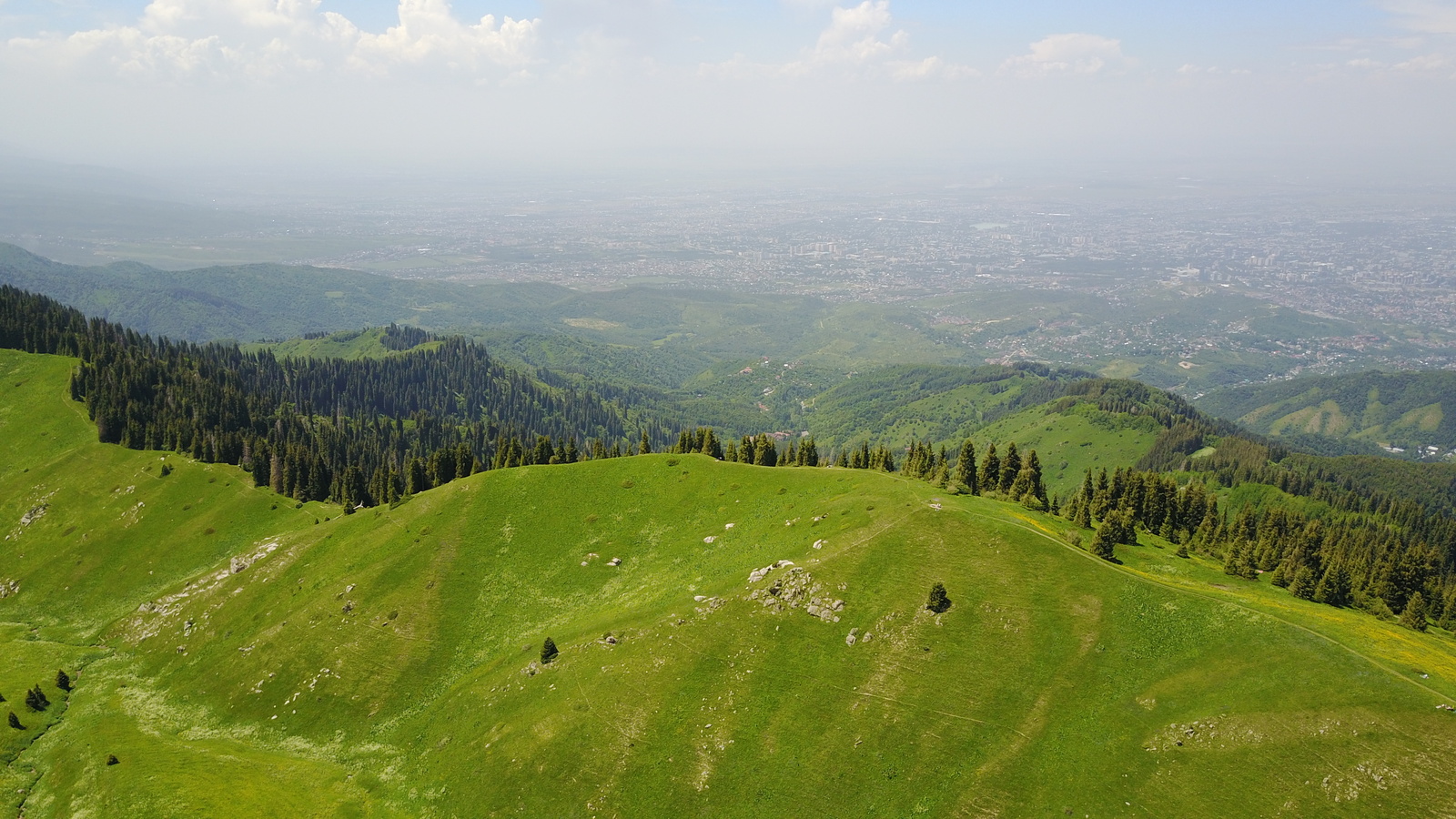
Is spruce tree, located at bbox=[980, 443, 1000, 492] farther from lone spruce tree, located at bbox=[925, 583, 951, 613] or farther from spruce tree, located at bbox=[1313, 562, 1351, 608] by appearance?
lone spruce tree, located at bbox=[925, 583, 951, 613]

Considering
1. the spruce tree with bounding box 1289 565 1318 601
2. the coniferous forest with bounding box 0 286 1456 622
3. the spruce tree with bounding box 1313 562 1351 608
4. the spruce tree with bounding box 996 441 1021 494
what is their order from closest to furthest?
the spruce tree with bounding box 1313 562 1351 608, the spruce tree with bounding box 1289 565 1318 601, the coniferous forest with bounding box 0 286 1456 622, the spruce tree with bounding box 996 441 1021 494

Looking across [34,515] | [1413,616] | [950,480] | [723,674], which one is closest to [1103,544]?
[950,480]

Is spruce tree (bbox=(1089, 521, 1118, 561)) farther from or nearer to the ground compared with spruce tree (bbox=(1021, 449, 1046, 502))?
farther from the ground

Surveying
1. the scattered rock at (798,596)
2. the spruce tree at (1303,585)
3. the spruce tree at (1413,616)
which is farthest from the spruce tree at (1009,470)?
the scattered rock at (798,596)

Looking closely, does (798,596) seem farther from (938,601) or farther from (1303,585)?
(1303,585)

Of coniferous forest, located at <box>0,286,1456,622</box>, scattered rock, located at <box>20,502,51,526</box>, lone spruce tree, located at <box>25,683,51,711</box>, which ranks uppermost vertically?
coniferous forest, located at <box>0,286,1456,622</box>

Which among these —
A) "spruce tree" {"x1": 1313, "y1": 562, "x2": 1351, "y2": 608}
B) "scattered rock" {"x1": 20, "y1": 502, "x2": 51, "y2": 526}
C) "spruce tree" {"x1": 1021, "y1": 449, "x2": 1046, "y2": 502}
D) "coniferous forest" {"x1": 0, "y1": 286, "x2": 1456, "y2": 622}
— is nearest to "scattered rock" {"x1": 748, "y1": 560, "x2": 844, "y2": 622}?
"coniferous forest" {"x1": 0, "y1": 286, "x2": 1456, "y2": 622}
